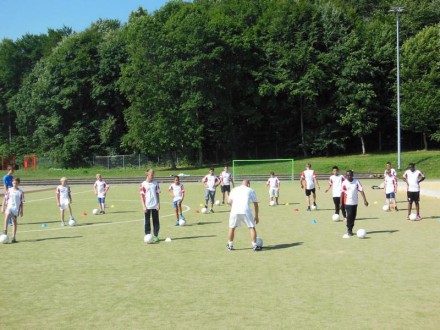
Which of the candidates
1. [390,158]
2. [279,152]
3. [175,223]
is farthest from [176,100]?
[175,223]

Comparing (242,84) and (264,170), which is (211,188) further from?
(242,84)

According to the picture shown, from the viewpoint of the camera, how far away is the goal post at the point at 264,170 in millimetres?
51000

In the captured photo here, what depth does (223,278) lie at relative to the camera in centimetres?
1080

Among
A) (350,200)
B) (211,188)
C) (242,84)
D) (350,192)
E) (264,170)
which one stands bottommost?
(264,170)

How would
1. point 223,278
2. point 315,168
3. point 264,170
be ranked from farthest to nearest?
point 264,170
point 315,168
point 223,278

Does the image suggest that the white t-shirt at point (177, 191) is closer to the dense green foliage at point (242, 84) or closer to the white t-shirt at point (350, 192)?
the white t-shirt at point (350, 192)

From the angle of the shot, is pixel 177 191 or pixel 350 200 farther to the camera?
pixel 177 191

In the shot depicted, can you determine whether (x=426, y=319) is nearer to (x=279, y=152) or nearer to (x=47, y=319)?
(x=47, y=319)

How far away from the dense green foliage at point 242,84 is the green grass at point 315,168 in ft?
8.96

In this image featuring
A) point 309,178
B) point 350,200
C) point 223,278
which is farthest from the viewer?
point 309,178

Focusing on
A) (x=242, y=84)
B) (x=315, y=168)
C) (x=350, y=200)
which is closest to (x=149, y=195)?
(x=350, y=200)

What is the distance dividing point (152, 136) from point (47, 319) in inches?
1978

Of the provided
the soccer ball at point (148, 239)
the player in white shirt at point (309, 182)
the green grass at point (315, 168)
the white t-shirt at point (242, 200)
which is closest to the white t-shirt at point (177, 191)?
the soccer ball at point (148, 239)

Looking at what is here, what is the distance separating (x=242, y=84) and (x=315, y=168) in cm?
1685
